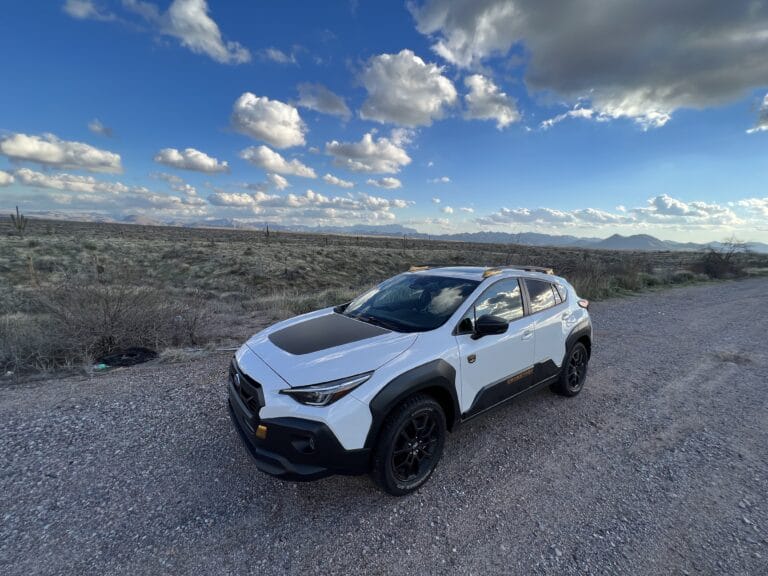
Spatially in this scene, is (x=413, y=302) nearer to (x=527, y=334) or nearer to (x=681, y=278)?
(x=527, y=334)

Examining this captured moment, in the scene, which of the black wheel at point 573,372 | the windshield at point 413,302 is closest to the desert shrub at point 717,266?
the black wheel at point 573,372

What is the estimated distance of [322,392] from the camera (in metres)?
2.43

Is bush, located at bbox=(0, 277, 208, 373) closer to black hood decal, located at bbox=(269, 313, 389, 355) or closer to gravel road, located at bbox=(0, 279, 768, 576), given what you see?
gravel road, located at bbox=(0, 279, 768, 576)

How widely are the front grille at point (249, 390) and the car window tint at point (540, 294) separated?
2.88 metres

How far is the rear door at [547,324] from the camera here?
385cm

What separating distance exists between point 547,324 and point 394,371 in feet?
7.18

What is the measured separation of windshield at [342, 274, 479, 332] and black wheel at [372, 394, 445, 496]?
676 millimetres

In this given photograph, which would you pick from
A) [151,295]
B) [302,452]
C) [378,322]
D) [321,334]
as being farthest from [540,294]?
[151,295]

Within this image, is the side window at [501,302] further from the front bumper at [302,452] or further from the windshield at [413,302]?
the front bumper at [302,452]

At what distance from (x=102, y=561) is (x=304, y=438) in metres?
1.38

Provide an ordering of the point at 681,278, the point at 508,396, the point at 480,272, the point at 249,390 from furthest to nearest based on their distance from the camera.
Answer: the point at 681,278 < the point at 480,272 < the point at 508,396 < the point at 249,390

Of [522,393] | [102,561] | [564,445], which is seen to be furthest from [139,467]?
[564,445]

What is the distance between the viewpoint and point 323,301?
30.8ft

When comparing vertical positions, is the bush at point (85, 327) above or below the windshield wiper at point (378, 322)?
below
